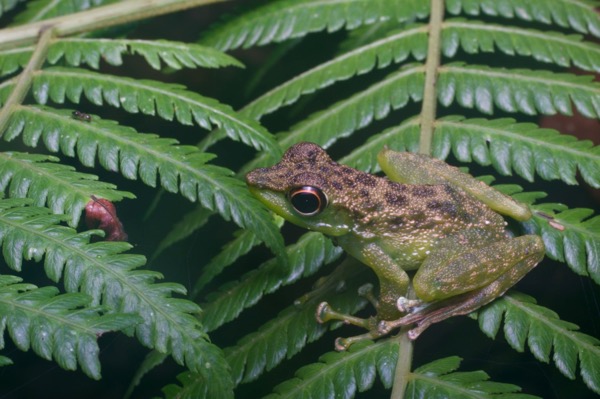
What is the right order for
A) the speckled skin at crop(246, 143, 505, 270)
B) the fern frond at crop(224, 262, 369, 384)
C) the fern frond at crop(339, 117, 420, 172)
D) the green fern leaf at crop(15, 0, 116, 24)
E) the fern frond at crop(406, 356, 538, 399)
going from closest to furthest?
the fern frond at crop(406, 356, 538, 399) → the fern frond at crop(224, 262, 369, 384) → the speckled skin at crop(246, 143, 505, 270) → the fern frond at crop(339, 117, 420, 172) → the green fern leaf at crop(15, 0, 116, 24)

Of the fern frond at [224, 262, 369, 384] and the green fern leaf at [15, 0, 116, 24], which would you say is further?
the green fern leaf at [15, 0, 116, 24]

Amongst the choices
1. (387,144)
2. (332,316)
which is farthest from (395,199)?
(332,316)

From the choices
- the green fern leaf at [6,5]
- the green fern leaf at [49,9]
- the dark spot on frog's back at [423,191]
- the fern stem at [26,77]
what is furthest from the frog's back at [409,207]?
the green fern leaf at [6,5]

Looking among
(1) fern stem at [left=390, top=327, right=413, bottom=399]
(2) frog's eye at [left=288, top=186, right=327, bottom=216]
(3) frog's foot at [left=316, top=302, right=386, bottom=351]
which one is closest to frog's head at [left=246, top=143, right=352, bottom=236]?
(2) frog's eye at [left=288, top=186, right=327, bottom=216]

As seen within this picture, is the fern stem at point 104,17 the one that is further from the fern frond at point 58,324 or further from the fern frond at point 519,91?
the fern frond at point 58,324

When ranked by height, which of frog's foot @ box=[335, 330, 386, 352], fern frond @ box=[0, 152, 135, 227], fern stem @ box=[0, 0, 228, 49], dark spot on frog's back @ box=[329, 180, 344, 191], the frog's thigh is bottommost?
frog's foot @ box=[335, 330, 386, 352]

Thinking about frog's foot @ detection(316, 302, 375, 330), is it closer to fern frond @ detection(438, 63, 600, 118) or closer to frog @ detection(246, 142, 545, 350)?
frog @ detection(246, 142, 545, 350)

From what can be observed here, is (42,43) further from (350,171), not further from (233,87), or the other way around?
(350,171)
